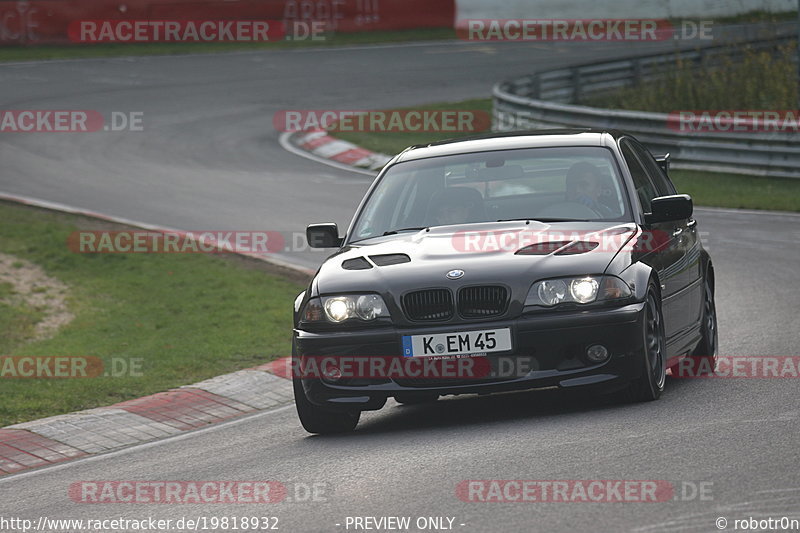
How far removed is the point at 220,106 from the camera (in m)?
30.4

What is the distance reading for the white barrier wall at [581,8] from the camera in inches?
1652

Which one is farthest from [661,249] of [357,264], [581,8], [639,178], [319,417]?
[581,8]

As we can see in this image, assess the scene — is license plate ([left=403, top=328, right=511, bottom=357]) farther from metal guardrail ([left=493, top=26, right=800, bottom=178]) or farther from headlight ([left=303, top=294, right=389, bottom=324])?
metal guardrail ([left=493, top=26, right=800, bottom=178])

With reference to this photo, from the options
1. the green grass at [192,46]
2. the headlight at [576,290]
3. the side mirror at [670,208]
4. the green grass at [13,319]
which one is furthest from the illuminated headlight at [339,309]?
the green grass at [192,46]

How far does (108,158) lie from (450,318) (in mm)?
17748

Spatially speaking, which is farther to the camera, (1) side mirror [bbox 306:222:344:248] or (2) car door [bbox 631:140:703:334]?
(1) side mirror [bbox 306:222:344:248]

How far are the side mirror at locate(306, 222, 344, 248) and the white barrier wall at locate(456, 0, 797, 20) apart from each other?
111ft

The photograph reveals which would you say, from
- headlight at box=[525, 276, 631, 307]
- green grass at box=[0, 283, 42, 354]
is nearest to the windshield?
headlight at box=[525, 276, 631, 307]

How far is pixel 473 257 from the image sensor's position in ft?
Answer: 25.0

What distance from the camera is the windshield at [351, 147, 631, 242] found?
8.45 m

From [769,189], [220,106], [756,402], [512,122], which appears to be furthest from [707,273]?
[220,106]

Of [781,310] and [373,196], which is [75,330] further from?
[781,310]

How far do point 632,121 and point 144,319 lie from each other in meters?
11.4

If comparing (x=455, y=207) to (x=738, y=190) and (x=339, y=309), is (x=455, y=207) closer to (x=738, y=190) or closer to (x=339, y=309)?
(x=339, y=309)
